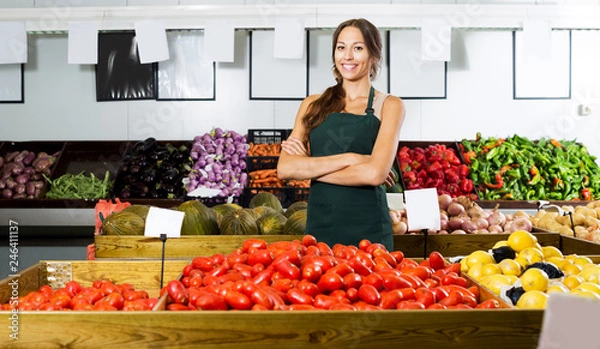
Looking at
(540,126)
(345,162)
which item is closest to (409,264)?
(345,162)

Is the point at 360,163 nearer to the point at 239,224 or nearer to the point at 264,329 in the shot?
the point at 264,329

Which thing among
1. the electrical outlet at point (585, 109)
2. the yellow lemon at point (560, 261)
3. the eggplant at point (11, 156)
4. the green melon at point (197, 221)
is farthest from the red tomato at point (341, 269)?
the electrical outlet at point (585, 109)

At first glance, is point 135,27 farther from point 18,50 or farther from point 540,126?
point 540,126

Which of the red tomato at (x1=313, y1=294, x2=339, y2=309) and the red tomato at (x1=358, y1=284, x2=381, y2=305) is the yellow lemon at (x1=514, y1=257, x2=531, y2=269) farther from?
the red tomato at (x1=313, y1=294, x2=339, y2=309)

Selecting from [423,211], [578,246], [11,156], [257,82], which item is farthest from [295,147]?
[11,156]

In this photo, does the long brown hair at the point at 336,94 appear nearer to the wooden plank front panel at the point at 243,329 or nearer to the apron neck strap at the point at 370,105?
the apron neck strap at the point at 370,105

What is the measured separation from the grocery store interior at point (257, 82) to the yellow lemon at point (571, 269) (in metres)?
5.05

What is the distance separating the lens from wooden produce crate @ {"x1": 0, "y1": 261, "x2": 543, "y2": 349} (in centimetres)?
148

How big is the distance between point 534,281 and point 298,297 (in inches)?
30.4

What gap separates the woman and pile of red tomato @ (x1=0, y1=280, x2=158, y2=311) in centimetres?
85

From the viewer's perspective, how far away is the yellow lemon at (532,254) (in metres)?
2.25

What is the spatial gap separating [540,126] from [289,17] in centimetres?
331

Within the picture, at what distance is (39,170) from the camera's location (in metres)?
6.54

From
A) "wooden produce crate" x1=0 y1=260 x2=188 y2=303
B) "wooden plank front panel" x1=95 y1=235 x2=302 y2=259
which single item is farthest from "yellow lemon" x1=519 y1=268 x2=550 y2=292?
"wooden plank front panel" x1=95 y1=235 x2=302 y2=259
